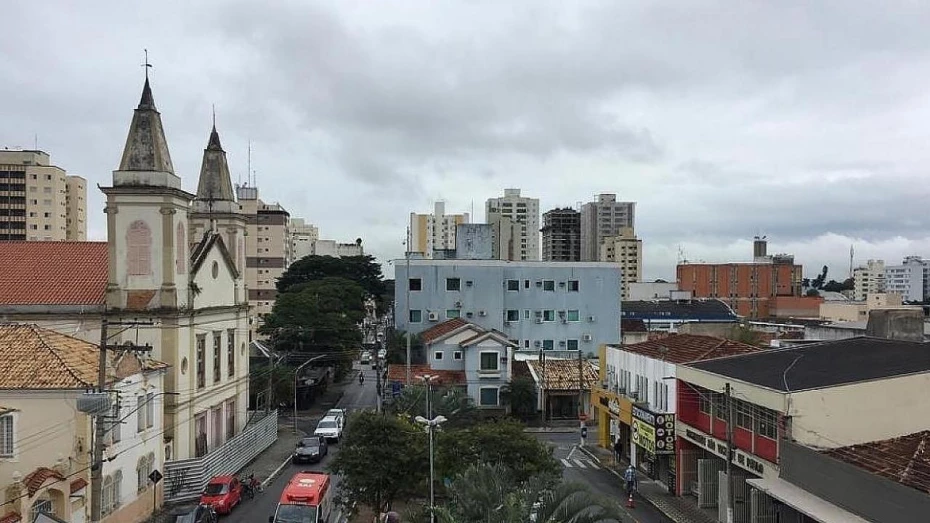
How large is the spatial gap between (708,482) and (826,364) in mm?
5896

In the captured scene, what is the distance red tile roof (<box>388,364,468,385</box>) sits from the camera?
44812mm

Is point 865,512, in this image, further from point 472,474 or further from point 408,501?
point 408,501

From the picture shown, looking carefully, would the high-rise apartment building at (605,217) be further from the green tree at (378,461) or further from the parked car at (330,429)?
the green tree at (378,461)

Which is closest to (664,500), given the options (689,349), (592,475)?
(592,475)

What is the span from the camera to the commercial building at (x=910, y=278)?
527ft

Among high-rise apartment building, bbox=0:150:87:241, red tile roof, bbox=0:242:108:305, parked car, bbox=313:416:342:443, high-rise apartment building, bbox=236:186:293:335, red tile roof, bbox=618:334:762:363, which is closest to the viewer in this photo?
red tile roof, bbox=0:242:108:305

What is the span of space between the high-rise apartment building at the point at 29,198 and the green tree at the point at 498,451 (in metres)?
71.8

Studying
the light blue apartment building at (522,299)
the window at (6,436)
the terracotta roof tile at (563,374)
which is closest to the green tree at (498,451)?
the window at (6,436)

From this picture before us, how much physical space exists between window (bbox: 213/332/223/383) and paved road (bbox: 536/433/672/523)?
15303mm

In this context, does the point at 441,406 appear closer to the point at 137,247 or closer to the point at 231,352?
the point at 231,352

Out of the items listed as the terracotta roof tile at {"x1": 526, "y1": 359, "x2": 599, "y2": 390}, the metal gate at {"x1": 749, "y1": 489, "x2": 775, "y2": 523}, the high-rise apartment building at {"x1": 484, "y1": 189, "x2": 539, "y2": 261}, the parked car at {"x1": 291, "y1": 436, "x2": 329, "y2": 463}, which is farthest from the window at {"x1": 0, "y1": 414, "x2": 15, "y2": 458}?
the high-rise apartment building at {"x1": 484, "y1": 189, "x2": 539, "y2": 261}

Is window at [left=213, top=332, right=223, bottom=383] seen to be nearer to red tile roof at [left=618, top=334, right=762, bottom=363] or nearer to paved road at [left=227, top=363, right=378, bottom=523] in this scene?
paved road at [left=227, top=363, right=378, bottom=523]

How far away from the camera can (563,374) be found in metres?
47.0

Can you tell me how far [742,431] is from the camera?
23.7 m
